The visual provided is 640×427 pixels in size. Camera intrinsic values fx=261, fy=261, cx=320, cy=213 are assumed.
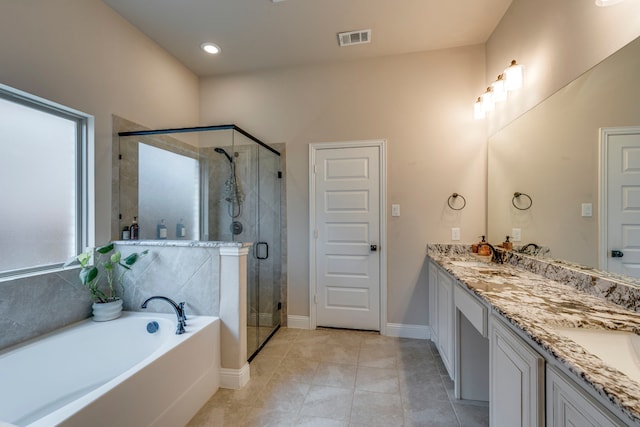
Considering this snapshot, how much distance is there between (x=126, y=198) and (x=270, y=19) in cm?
203

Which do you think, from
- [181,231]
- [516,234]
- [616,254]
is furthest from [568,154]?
[181,231]

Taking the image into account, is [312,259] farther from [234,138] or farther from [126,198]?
[126,198]

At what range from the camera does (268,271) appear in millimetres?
2869

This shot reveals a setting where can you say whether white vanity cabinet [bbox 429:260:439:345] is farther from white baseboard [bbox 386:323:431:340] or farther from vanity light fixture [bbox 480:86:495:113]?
vanity light fixture [bbox 480:86:495:113]

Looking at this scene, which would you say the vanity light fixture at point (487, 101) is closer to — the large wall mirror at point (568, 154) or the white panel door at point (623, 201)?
the large wall mirror at point (568, 154)

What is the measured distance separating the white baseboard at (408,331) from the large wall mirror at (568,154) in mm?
1264

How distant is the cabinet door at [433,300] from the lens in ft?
7.96

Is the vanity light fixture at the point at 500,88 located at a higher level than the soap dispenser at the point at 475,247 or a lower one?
higher

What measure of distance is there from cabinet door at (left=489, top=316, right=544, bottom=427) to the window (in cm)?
277

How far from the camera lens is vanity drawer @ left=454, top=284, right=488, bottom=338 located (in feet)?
4.50

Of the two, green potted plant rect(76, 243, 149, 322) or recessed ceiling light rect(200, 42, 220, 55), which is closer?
green potted plant rect(76, 243, 149, 322)

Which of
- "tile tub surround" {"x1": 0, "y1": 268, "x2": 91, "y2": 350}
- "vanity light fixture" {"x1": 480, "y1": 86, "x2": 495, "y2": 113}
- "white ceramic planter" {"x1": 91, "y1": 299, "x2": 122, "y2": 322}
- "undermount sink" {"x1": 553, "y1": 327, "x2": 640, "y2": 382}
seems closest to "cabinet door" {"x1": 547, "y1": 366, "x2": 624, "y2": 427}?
"undermount sink" {"x1": 553, "y1": 327, "x2": 640, "y2": 382}

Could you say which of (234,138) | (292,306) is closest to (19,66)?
(234,138)

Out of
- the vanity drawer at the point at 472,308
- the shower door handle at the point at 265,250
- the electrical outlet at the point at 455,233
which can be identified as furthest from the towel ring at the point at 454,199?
the shower door handle at the point at 265,250
